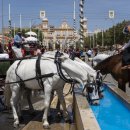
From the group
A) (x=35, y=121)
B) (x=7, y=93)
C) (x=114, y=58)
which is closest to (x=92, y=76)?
(x=35, y=121)

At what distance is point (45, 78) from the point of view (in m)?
10.3

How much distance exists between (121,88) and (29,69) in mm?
4141

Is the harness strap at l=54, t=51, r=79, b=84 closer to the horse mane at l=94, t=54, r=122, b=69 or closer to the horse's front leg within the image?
the horse's front leg

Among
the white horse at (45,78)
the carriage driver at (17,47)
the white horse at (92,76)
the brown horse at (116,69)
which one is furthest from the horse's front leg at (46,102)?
the carriage driver at (17,47)

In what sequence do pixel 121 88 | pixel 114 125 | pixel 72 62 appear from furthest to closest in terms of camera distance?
1. pixel 121 88
2. pixel 72 62
3. pixel 114 125

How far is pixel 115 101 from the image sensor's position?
12984 millimetres

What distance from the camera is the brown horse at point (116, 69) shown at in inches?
543

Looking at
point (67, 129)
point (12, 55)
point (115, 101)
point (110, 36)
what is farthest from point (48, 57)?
point (110, 36)

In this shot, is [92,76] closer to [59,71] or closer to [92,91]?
[92,91]

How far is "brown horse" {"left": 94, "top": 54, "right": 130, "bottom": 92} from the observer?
13797mm

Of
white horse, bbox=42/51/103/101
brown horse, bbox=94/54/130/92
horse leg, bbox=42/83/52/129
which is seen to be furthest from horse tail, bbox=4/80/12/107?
brown horse, bbox=94/54/130/92

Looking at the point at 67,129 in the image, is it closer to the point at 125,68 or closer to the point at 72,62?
the point at 72,62

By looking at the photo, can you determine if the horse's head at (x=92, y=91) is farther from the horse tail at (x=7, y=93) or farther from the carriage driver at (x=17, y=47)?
the carriage driver at (x=17, y=47)

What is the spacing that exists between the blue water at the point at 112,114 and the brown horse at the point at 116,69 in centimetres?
55
